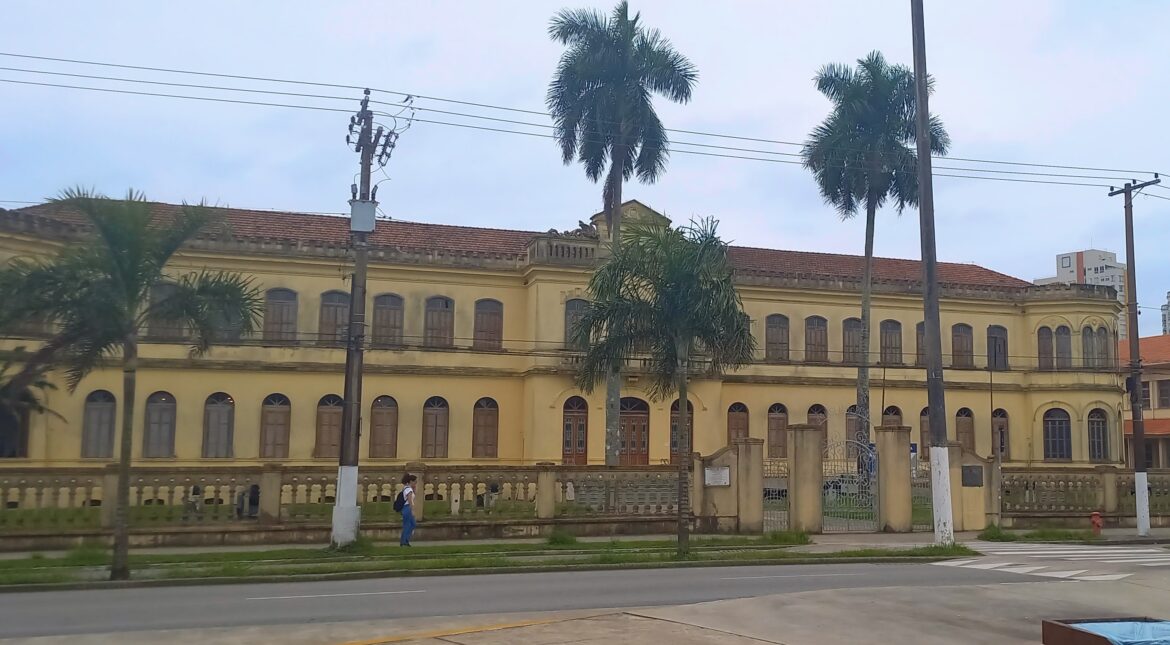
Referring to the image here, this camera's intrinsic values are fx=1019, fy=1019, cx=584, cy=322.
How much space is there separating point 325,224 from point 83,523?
63.3 ft

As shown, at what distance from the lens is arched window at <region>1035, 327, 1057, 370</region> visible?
43.0 metres

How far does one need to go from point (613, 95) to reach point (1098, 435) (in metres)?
25.9

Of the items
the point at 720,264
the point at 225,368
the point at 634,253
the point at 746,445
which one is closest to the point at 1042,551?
the point at 746,445

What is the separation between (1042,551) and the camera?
20.3 metres

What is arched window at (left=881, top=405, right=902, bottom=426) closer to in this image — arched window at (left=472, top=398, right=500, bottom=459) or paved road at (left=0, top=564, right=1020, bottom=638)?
arched window at (left=472, top=398, right=500, bottom=459)

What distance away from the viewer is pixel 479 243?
3847 centimetres

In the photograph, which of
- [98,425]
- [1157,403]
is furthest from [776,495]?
[1157,403]

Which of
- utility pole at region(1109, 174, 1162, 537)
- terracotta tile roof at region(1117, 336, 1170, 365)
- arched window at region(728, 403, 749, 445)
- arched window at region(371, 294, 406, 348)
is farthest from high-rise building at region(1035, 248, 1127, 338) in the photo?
arched window at region(371, 294, 406, 348)

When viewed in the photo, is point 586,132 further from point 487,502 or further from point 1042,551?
point 1042,551

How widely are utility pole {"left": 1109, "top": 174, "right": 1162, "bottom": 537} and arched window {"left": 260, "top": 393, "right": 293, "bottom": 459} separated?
25.2m

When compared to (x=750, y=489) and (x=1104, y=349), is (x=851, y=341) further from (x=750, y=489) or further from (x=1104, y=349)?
(x=750, y=489)

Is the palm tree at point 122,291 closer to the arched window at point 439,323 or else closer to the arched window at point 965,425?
the arched window at point 439,323

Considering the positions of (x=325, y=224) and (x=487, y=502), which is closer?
(x=487, y=502)

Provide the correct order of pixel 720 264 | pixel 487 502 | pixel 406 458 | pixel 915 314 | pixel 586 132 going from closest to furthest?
1. pixel 720 264
2. pixel 487 502
3. pixel 586 132
4. pixel 406 458
5. pixel 915 314
